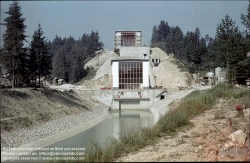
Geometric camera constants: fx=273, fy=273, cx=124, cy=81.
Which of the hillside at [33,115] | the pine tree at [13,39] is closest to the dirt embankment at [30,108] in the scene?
the hillside at [33,115]

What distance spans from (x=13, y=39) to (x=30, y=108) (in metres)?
8.87

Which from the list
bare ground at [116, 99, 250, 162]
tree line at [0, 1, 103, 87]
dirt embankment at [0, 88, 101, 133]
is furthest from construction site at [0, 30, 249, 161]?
tree line at [0, 1, 103, 87]

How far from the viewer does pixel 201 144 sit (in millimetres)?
12086

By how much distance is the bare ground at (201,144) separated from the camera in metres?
10.4

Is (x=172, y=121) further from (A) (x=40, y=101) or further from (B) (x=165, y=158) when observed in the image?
(A) (x=40, y=101)

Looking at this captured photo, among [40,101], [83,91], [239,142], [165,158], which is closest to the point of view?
[165,158]

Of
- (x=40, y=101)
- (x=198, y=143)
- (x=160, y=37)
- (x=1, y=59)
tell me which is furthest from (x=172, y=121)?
(x=160, y=37)

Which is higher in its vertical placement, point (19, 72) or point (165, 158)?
point (19, 72)

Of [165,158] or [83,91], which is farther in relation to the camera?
[83,91]

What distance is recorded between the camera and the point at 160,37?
141750 mm

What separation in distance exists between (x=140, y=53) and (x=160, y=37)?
86709 millimetres

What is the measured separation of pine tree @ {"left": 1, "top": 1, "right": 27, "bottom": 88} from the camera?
2881 centimetres

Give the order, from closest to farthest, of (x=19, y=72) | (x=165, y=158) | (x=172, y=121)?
(x=165, y=158) < (x=172, y=121) < (x=19, y=72)

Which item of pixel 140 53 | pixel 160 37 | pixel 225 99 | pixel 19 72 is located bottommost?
pixel 225 99
